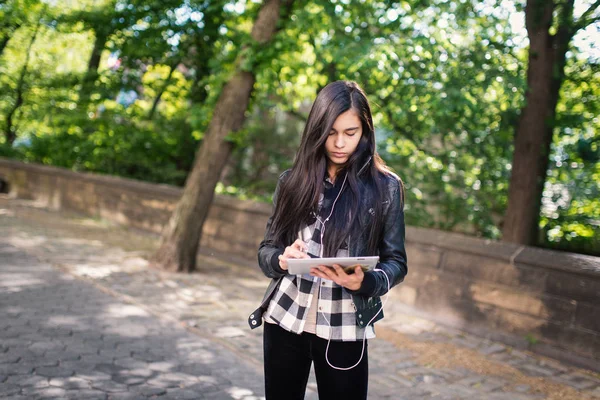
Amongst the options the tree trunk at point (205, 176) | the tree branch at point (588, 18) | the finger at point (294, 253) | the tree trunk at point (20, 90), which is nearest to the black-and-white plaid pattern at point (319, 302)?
the finger at point (294, 253)

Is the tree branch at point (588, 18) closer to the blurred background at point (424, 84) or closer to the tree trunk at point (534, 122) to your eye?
the blurred background at point (424, 84)

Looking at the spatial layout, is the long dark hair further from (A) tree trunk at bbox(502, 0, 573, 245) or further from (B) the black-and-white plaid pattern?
(A) tree trunk at bbox(502, 0, 573, 245)

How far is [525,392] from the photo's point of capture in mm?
5480

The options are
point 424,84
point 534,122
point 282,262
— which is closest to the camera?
point 282,262

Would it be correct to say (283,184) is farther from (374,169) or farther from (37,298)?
(37,298)

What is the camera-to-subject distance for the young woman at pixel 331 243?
2529 mm

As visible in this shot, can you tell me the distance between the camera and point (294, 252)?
7.72 ft

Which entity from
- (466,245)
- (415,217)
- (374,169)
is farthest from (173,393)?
(415,217)

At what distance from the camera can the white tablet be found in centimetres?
218

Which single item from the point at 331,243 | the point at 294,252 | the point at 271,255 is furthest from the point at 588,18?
the point at 294,252

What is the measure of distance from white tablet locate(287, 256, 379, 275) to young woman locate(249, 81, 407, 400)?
9.2 inches

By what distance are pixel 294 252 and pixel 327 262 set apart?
0.20 metres

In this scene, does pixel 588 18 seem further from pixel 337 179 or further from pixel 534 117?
pixel 337 179

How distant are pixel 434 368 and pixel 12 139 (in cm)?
2011
